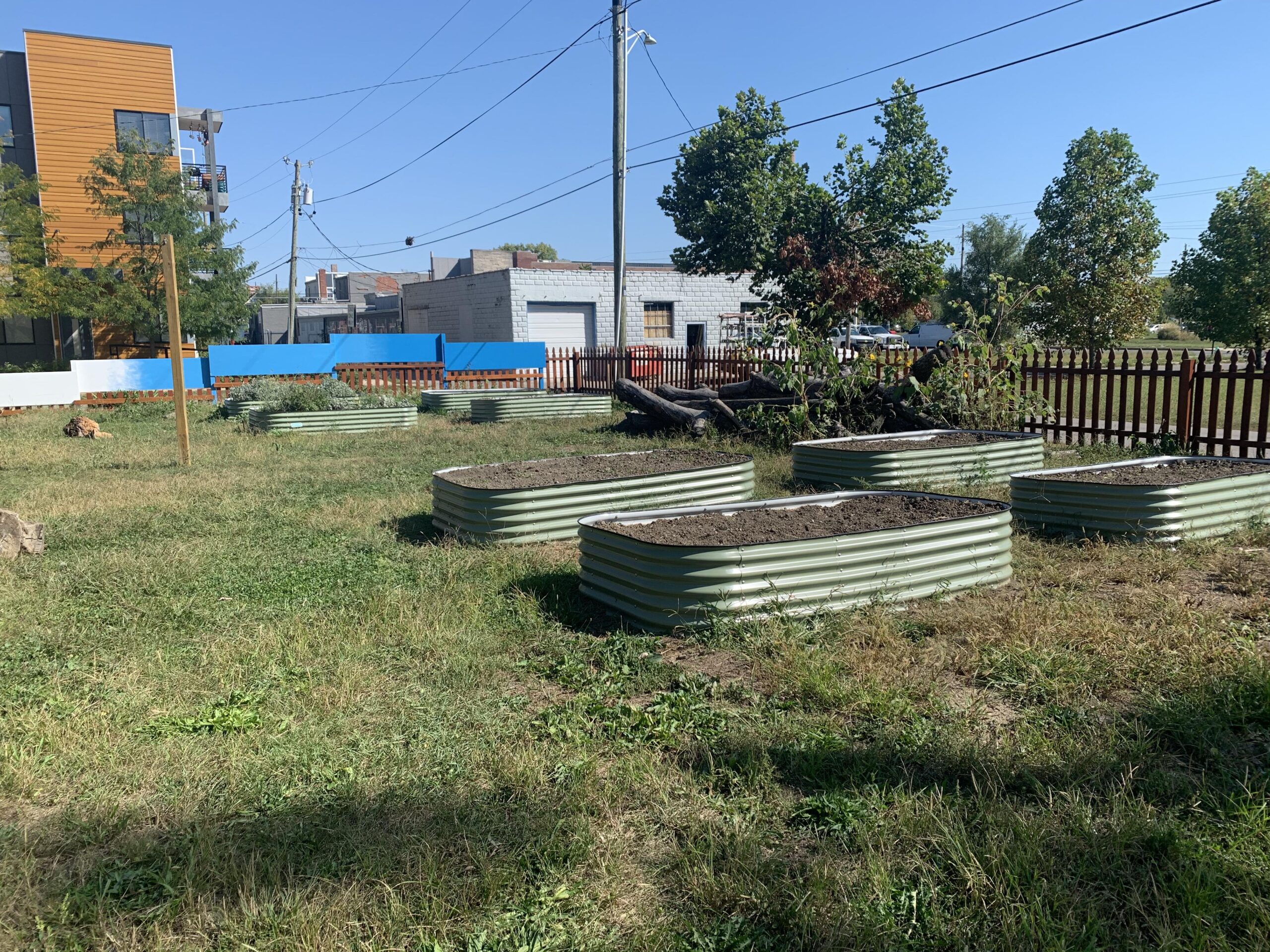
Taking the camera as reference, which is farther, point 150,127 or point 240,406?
point 150,127

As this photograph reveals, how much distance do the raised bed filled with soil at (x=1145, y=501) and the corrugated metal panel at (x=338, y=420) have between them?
11.8m

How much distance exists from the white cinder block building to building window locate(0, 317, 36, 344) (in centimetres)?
1548

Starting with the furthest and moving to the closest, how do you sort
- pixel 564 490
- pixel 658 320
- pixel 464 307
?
pixel 658 320, pixel 464 307, pixel 564 490

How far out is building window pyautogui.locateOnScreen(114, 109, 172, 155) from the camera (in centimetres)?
3406

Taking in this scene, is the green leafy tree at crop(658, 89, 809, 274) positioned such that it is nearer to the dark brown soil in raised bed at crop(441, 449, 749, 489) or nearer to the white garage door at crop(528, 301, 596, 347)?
the white garage door at crop(528, 301, 596, 347)

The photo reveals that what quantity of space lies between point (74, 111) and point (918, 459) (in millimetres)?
38129

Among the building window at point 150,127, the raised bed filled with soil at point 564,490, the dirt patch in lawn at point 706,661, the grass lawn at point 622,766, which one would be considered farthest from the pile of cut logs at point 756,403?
the building window at point 150,127

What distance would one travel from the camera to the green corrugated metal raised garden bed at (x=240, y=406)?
17734 millimetres

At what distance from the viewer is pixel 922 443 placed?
9.41m

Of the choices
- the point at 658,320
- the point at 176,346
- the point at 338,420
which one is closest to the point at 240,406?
the point at 338,420

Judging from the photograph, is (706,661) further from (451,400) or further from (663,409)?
(451,400)

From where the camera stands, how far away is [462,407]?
63.2ft

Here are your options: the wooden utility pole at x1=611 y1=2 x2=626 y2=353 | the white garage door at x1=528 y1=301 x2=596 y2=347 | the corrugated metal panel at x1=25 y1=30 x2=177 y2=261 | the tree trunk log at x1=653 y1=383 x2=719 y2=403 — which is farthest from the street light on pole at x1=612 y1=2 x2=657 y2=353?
the corrugated metal panel at x1=25 y1=30 x2=177 y2=261

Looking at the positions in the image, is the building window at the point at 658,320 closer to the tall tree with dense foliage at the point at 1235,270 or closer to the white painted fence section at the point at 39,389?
the tall tree with dense foliage at the point at 1235,270
